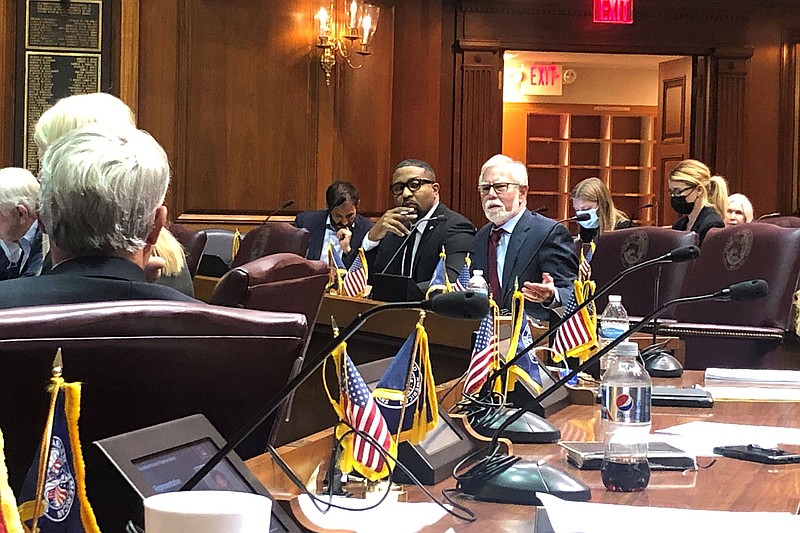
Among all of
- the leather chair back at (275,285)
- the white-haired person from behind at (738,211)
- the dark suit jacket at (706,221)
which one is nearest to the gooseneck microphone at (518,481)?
the leather chair back at (275,285)

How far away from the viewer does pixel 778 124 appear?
9.71 meters

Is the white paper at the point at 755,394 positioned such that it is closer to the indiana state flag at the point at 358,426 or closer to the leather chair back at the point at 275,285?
the leather chair back at the point at 275,285

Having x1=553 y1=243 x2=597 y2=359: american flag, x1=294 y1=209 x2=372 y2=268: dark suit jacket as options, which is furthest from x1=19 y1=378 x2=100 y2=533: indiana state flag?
x1=294 y1=209 x2=372 y2=268: dark suit jacket

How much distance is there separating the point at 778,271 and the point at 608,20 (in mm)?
4744

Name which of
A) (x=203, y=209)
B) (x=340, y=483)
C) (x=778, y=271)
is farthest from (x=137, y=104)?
(x=340, y=483)

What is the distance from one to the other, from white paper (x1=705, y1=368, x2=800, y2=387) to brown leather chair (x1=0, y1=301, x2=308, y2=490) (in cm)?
177

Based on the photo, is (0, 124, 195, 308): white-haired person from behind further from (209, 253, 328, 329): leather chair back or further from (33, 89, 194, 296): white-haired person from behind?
(33, 89, 194, 296): white-haired person from behind

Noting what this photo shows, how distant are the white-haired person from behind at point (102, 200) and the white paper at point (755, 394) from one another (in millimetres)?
1488

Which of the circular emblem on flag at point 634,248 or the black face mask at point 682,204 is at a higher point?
the black face mask at point 682,204

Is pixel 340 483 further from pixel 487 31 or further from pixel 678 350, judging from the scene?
pixel 487 31

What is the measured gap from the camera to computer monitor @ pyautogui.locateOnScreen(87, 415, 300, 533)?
1055 millimetres

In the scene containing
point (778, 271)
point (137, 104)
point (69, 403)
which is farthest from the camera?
point (137, 104)

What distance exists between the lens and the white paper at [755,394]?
2670 millimetres

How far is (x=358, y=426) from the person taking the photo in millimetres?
1587
